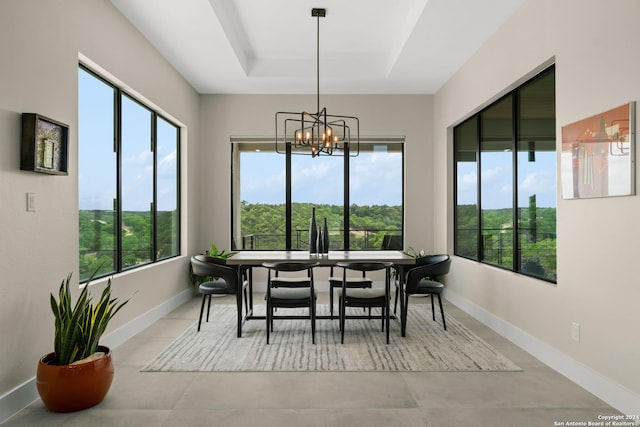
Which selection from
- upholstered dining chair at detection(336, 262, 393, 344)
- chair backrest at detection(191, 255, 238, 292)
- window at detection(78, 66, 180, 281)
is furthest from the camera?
chair backrest at detection(191, 255, 238, 292)

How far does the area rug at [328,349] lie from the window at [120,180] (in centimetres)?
102

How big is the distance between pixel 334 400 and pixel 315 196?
434cm

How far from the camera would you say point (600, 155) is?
111 inches

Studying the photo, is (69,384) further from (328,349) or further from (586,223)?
(586,223)

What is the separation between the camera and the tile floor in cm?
252

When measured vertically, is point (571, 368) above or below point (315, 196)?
below

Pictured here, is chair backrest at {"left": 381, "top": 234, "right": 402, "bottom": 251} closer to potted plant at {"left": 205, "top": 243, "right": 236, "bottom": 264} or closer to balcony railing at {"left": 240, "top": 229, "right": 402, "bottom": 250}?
balcony railing at {"left": 240, "top": 229, "right": 402, "bottom": 250}

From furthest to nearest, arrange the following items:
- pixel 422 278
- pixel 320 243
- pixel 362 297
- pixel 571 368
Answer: pixel 320 243
pixel 422 278
pixel 362 297
pixel 571 368

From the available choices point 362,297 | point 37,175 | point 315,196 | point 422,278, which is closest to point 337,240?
point 315,196

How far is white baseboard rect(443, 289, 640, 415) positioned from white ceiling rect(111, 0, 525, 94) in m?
2.87

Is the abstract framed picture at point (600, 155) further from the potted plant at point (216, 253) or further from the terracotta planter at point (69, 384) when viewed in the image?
the potted plant at point (216, 253)

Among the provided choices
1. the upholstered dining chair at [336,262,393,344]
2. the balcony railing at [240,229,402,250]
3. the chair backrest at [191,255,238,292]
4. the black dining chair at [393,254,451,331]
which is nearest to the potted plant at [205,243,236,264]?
the balcony railing at [240,229,402,250]

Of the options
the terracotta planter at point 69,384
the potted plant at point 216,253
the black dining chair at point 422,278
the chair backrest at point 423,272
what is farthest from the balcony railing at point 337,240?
the terracotta planter at point 69,384

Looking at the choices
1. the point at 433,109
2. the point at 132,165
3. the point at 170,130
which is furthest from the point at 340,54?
the point at 132,165
